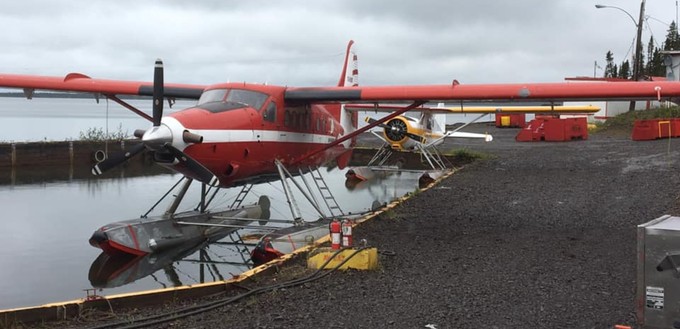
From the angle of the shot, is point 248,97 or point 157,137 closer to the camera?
point 157,137

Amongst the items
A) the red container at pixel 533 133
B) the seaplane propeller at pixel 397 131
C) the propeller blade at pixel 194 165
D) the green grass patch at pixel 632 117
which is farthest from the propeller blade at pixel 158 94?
the green grass patch at pixel 632 117

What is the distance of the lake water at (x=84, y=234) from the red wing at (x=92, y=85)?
2753 mm

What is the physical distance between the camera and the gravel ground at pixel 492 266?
5.24 m

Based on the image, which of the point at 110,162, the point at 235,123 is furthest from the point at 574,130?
the point at 110,162

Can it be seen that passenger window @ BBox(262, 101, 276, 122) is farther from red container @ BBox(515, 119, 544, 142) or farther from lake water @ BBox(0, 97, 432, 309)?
red container @ BBox(515, 119, 544, 142)

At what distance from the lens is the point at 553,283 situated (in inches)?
247

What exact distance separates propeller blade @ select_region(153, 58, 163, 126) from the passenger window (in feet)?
6.54

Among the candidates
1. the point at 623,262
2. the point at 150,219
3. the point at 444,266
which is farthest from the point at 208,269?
the point at 623,262

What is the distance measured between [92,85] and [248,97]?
4.17 metres

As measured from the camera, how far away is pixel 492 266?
283 inches

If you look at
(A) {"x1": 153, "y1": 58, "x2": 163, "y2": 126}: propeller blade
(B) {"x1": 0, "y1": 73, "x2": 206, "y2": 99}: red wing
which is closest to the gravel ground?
(A) {"x1": 153, "y1": 58, "x2": 163, "y2": 126}: propeller blade

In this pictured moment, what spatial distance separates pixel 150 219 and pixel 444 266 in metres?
5.41

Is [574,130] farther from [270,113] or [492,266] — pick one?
[492,266]

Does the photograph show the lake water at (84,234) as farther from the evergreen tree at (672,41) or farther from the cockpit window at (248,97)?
the evergreen tree at (672,41)
